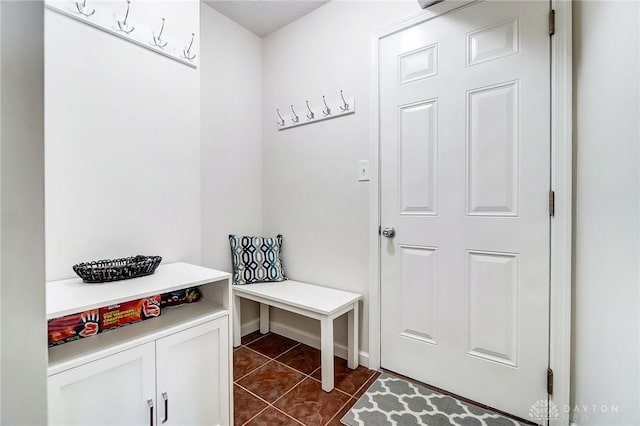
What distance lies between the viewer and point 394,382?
5.56ft

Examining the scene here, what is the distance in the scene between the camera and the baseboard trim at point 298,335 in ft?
6.24

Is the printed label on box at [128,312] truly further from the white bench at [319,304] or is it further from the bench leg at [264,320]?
the bench leg at [264,320]

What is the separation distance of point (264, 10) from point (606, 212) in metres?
2.31

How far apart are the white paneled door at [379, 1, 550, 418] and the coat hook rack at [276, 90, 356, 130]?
0.87ft

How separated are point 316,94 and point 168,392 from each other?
6.37 ft

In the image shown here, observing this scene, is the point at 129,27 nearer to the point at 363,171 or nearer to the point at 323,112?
the point at 323,112

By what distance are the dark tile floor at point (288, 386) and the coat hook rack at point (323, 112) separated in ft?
5.53

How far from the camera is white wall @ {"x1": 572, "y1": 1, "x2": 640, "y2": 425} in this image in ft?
2.88

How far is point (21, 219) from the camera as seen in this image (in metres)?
0.30

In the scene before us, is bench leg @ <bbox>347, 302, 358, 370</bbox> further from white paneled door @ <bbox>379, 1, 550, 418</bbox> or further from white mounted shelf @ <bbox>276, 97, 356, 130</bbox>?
white mounted shelf @ <bbox>276, 97, 356, 130</bbox>

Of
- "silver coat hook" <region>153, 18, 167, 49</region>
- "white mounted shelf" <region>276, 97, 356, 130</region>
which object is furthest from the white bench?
"silver coat hook" <region>153, 18, 167, 49</region>

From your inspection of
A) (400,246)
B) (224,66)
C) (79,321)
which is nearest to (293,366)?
(400,246)

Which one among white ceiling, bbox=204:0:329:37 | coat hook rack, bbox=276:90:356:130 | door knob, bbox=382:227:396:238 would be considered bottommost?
door knob, bbox=382:227:396:238

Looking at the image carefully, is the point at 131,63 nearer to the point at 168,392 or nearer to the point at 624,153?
the point at 168,392
